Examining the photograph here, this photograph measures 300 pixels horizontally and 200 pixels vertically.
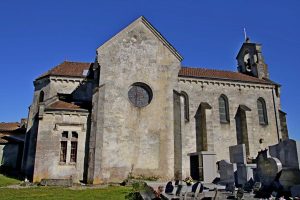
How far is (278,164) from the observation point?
12.8 metres

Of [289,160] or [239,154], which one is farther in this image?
[239,154]

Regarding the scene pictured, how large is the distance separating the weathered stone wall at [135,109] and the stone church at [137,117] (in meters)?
0.08

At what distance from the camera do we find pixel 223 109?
98.9 feet

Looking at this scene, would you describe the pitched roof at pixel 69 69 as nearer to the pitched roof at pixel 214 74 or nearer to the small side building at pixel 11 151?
the small side building at pixel 11 151

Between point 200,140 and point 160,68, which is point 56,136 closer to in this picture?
point 160,68

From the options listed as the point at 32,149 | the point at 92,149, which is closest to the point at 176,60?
the point at 92,149

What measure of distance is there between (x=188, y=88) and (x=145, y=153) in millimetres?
9979

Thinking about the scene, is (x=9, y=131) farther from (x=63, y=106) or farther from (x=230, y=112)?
(x=230, y=112)

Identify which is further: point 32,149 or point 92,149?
point 32,149

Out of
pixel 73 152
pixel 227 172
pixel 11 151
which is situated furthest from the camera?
pixel 11 151

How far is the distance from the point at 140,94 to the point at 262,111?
1616 cm

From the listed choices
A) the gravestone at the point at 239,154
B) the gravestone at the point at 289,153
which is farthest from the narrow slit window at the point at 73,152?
the gravestone at the point at 289,153

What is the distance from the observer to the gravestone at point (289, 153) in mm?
12930

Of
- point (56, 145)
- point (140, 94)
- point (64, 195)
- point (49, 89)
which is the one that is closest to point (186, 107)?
point (140, 94)
